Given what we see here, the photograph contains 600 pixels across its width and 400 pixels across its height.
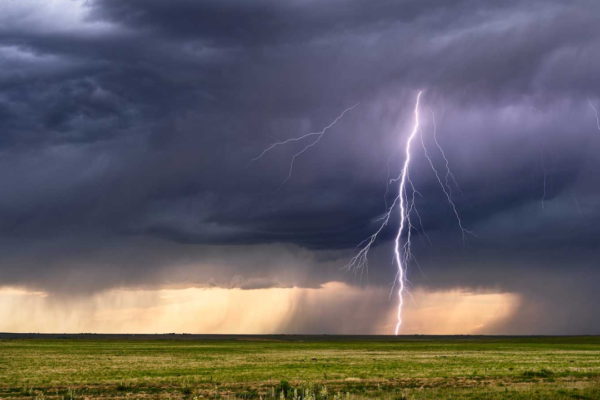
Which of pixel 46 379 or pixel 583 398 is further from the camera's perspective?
pixel 46 379

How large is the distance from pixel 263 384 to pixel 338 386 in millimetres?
4671

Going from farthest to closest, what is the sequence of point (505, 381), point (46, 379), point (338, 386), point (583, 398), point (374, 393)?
point (46, 379)
point (505, 381)
point (338, 386)
point (374, 393)
point (583, 398)

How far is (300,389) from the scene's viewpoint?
29.5 metres

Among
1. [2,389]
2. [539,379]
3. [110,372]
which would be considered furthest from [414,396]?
[110,372]

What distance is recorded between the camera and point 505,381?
1341 inches

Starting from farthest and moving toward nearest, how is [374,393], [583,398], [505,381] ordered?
[505,381] < [374,393] < [583,398]

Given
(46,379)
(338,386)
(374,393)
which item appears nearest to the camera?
(374,393)

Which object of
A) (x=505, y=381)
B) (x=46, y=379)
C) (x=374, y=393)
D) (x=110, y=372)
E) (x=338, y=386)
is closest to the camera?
(x=374, y=393)

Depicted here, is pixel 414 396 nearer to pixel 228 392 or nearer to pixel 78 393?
pixel 228 392

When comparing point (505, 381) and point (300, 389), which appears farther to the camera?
point (505, 381)

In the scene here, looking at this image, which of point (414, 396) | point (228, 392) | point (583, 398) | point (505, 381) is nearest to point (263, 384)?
point (228, 392)

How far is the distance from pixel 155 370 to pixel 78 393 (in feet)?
49.1

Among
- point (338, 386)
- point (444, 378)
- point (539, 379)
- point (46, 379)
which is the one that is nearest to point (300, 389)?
point (338, 386)

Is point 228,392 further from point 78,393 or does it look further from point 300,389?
point 78,393
